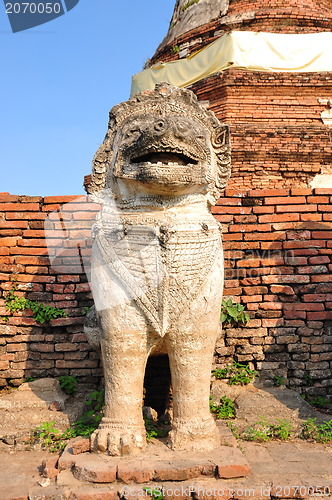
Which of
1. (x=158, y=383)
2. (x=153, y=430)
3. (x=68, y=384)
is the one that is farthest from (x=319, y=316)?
(x=68, y=384)

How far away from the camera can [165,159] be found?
288 cm

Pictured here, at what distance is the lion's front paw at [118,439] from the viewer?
263 cm

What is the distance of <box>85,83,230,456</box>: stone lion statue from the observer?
2752 millimetres

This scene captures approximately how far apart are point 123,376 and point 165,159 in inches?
55.3

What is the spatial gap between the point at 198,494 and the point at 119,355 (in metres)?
0.89

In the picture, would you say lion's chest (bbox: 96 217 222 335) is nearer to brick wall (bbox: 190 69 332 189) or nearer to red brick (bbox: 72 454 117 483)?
red brick (bbox: 72 454 117 483)

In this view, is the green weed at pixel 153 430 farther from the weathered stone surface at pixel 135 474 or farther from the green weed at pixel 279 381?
the green weed at pixel 279 381

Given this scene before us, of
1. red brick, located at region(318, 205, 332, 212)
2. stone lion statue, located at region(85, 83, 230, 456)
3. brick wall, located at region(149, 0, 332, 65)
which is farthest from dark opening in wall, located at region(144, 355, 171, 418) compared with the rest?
brick wall, located at region(149, 0, 332, 65)

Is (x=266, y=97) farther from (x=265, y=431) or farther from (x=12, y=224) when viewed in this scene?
(x=265, y=431)

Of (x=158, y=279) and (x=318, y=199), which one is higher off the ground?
(x=318, y=199)

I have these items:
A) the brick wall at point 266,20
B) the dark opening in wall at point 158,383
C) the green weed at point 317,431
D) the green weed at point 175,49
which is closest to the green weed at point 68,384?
the dark opening in wall at point 158,383

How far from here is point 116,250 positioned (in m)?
2.87

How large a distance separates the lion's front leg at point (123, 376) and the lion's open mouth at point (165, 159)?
0.97m

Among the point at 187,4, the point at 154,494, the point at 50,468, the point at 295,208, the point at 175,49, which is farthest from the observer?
the point at 187,4
